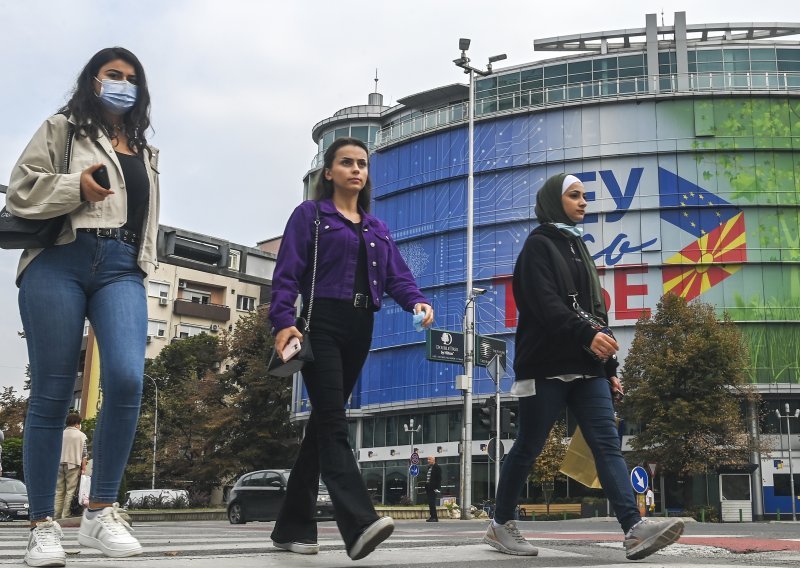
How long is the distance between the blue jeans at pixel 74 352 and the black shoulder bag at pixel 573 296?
2.21 metres

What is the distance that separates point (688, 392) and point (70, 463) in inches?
1198

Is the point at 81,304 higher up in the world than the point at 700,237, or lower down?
lower down

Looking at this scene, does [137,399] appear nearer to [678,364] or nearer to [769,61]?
[678,364]

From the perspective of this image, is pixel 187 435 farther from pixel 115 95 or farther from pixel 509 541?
pixel 115 95

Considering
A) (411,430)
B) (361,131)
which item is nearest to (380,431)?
(411,430)

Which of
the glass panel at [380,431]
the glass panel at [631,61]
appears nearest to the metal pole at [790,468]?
the glass panel at [631,61]

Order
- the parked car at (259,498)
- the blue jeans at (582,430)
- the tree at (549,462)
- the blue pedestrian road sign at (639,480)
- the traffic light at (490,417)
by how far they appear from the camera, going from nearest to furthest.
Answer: the blue jeans at (582,430) < the blue pedestrian road sign at (639,480) < the parked car at (259,498) < the traffic light at (490,417) < the tree at (549,462)

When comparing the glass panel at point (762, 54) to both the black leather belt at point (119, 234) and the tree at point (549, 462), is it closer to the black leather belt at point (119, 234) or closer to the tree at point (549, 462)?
the tree at point (549, 462)

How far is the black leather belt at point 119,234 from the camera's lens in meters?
3.91

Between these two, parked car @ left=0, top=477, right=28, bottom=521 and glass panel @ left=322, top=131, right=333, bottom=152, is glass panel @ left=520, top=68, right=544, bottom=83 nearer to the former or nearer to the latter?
glass panel @ left=322, top=131, right=333, bottom=152

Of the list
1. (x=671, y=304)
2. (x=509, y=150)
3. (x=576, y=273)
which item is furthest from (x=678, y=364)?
(x=576, y=273)

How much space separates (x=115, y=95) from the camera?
13.5 ft

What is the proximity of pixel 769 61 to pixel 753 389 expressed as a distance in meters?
19.1

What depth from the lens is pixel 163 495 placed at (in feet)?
139
